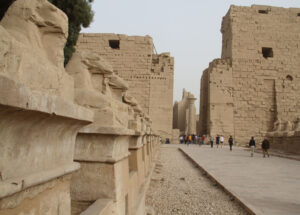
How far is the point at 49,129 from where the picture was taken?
1097mm

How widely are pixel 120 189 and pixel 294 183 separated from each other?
14.5 feet

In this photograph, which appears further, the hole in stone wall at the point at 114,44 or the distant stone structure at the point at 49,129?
the hole in stone wall at the point at 114,44

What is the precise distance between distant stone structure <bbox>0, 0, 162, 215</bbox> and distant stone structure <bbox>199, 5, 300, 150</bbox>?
15.9m

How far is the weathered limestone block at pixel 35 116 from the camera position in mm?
850

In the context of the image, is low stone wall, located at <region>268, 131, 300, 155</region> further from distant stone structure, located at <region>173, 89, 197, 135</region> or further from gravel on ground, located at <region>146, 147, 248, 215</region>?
distant stone structure, located at <region>173, 89, 197, 135</region>

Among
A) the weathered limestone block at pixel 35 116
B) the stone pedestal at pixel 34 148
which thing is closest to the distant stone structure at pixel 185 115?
the weathered limestone block at pixel 35 116

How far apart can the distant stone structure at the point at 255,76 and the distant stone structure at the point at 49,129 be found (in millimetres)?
15904

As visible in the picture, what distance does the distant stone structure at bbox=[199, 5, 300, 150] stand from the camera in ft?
57.9

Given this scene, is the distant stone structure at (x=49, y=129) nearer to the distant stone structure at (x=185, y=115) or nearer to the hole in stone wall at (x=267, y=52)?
the hole in stone wall at (x=267, y=52)

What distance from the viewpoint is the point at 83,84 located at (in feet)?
7.53

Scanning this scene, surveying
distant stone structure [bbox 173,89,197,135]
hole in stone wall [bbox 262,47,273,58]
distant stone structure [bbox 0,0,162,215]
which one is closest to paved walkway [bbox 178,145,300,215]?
distant stone structure [bbox 0,0,162,215]

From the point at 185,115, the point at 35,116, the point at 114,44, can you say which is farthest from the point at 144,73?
the point at 35,116

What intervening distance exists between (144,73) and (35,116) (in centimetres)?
1598

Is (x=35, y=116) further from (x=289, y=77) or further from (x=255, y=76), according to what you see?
(x=289, y=77)
